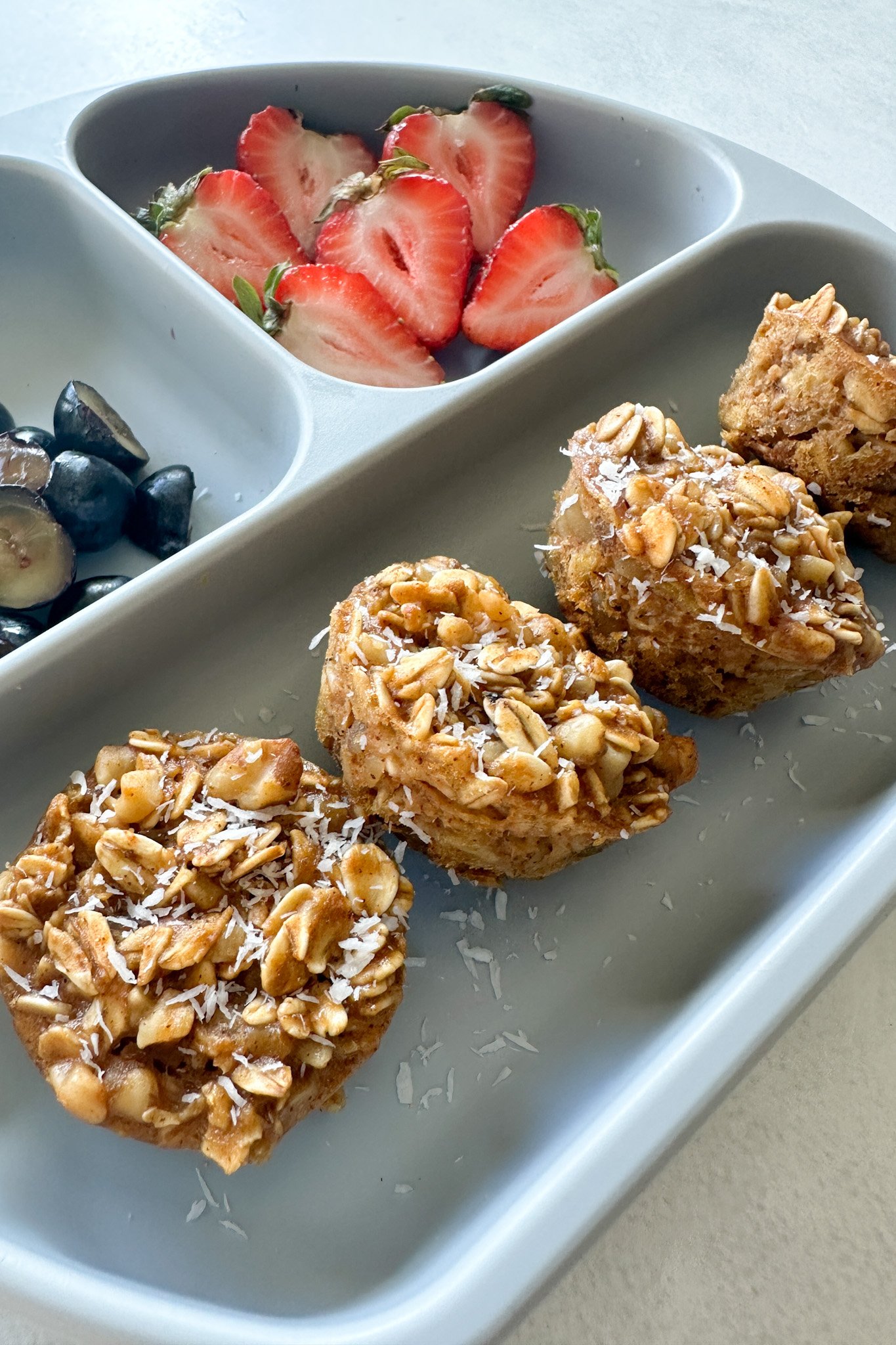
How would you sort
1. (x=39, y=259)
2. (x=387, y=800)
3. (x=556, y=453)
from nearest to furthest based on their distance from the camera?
(x=387, y=800) < (x=556, y=453) < (x=39, y=259)

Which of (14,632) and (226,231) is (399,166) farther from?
(14,632)

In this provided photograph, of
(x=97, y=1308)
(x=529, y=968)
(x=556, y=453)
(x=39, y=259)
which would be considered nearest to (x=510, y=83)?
(x=556, y=453)

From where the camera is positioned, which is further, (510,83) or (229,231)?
(510,83)

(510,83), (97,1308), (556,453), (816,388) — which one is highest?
(510,83)

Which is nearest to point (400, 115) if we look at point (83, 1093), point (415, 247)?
point (415, 247)

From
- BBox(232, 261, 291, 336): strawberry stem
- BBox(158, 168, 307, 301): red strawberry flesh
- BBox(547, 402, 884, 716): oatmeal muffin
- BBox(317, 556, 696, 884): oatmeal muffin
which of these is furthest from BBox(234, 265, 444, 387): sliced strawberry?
BBox(317, 556, 696, 884): oatmeal muffin

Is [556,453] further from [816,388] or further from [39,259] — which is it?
[39,259]

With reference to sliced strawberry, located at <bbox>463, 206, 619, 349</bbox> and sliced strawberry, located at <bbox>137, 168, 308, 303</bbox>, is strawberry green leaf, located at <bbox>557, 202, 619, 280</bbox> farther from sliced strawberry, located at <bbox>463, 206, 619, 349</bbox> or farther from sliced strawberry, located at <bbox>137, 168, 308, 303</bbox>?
sliced strawberry, located at <bbox>137, 168, 308, 303</bbox>
